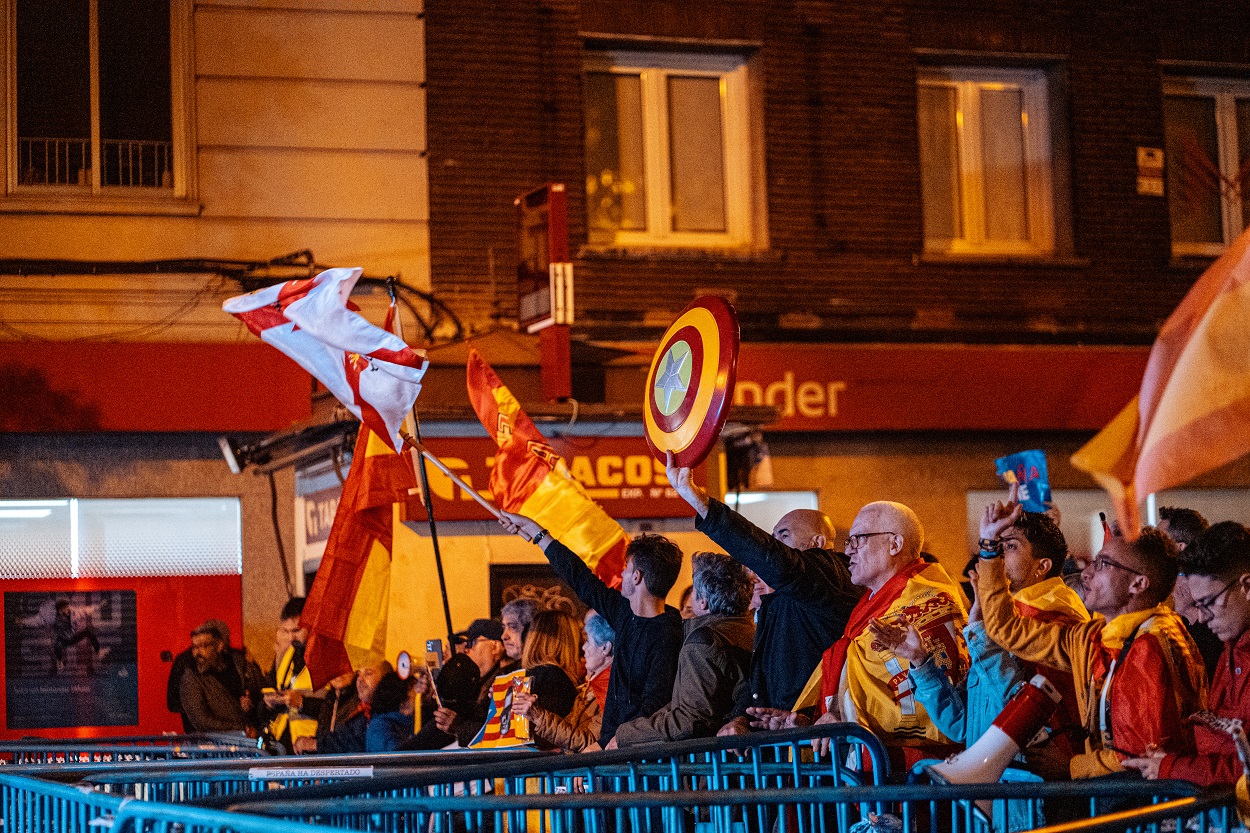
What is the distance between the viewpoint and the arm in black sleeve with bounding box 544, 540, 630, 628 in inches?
309

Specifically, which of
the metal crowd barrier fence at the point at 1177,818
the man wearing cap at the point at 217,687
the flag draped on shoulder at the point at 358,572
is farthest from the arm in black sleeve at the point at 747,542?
the man wearing cap at the point at 217,687

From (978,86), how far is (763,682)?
990cm

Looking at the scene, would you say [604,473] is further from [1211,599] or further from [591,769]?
[1211,599]

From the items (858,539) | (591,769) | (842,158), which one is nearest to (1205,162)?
(842,158)

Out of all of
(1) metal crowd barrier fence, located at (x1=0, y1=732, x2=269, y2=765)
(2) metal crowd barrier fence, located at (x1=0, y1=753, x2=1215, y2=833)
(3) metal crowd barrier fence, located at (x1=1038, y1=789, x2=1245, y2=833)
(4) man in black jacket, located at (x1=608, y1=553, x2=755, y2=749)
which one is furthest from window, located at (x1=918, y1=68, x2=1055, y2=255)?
(3) metal crowd barrier fence, located at (x1=1038, y1=789, x2=1245, y2=833)

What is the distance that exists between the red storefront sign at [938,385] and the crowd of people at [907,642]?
5.71 meters

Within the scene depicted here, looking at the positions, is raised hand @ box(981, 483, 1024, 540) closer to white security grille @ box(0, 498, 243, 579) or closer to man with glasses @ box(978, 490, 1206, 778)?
man with glasses @ box(978, 490, 1206, 778)

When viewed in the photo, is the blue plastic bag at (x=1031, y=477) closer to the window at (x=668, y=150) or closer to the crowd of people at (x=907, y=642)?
the crowd of people at (x=907, y=642)

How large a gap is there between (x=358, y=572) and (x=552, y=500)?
1096 millimetres

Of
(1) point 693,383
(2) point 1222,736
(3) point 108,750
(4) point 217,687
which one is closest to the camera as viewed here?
(2) point 1222,736

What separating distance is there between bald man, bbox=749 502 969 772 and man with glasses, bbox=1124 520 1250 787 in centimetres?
92

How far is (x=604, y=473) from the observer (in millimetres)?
13250

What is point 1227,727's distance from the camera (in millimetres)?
4594

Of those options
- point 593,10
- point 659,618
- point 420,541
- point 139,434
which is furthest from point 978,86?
point 659,618
